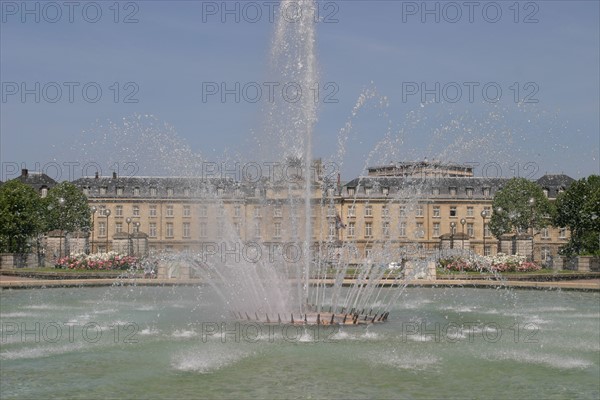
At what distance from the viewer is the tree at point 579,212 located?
232ft

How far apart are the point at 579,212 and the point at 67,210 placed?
5240 cm

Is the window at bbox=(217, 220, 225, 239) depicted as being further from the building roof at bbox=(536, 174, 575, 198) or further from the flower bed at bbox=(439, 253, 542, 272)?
the building roof at bbox=(536, 174, 575, 198)

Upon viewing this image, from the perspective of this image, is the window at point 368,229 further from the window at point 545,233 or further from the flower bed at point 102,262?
the flower bed at point 102,262

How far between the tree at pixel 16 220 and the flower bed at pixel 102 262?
16886 millimetres

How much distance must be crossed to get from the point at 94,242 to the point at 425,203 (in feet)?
141

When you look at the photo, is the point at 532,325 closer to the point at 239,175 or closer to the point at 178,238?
the point at 239,175

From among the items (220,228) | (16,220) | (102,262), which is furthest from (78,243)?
(220,228)

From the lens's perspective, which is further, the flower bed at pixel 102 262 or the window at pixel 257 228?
the window at pixel 257 228

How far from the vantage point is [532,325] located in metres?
22.9

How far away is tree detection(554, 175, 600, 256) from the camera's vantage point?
232 feet

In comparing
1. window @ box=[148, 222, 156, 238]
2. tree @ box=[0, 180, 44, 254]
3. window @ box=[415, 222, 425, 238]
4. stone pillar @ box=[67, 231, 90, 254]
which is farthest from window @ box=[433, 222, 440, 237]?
stone pillar @ box=[67, 231, 90, 254]

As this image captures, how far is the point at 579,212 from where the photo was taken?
72.5 metres

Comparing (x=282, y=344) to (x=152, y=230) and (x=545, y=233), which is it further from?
(x=545, y=233)

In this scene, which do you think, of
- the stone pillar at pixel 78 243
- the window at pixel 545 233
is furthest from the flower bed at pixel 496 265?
the window at pixel 545 233
